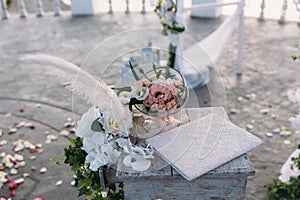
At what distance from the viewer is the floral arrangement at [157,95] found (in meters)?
1.67

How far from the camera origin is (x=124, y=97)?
174 centimetres

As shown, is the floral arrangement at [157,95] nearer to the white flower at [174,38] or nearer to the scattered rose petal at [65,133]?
the scattered rose petal at [65,133]

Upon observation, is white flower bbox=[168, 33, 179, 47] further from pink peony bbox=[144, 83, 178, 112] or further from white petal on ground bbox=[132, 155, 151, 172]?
white petal on ground bbox=[132, 155, 151, 172]

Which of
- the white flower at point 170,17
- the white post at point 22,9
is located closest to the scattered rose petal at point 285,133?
the white flower at point 170,17

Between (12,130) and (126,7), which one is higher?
(126,7)

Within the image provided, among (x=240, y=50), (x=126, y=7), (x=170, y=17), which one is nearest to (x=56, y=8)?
(x=126, y=7)

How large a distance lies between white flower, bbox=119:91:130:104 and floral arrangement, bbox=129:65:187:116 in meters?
0.03

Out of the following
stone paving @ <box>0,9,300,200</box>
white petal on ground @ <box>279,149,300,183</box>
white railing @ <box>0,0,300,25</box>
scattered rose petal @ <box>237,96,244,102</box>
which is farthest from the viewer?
white railing @ <box>0,0,300,25</box>

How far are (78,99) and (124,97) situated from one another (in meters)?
0.47

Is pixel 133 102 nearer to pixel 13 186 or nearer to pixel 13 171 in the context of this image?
pixel 13 186

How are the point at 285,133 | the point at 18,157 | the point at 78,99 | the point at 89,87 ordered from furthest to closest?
the point at 285,133, the point at 18,157, the point at 78,99, the point at 89,87

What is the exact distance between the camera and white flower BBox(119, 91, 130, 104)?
5.65ft

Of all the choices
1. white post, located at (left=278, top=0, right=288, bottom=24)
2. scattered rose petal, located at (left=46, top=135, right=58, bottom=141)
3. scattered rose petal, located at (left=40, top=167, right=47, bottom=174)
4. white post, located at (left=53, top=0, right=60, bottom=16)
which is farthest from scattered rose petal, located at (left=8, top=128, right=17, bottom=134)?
white post, located at (left=278, top=0, right=288, bottom=24)

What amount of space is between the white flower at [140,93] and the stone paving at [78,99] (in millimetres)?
461
